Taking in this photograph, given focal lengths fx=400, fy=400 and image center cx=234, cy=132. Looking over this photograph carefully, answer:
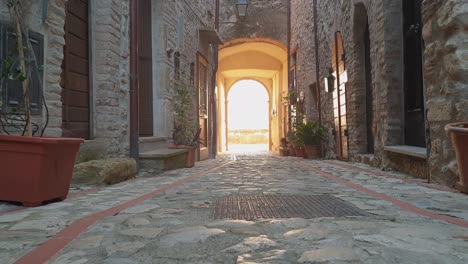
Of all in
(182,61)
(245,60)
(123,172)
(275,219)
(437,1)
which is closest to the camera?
(275,219)

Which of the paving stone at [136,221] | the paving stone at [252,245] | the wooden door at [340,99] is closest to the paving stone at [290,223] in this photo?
the paving stone at [252,245]

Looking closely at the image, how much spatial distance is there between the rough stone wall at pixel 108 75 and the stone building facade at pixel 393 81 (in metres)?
3.77

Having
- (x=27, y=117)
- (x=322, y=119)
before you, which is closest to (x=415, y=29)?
(x=27, y=117)

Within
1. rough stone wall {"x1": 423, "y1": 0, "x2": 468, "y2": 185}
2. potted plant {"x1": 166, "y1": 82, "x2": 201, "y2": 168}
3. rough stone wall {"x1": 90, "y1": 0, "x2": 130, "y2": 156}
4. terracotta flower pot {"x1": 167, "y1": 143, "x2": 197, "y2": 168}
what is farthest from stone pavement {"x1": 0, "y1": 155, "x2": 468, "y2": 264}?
potted plant {"x1": 166, "y1": 82, "x2": 201, "y2": 168}

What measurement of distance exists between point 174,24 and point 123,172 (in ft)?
13.4

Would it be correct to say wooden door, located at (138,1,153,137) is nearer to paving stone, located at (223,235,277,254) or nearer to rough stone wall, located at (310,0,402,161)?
rough stone wall, located at (310,0,402,161)

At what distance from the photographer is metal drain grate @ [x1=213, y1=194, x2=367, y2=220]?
264cm

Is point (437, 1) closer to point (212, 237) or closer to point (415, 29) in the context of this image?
point (415, 29)

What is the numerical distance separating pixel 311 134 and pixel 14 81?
784 centimetres

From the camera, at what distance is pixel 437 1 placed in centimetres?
385

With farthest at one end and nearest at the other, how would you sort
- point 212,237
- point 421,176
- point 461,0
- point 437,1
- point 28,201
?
point 421,176 → point 437,1 → point 461,0 → point 28,201 → point 212,237

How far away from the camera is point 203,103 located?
11258 mm

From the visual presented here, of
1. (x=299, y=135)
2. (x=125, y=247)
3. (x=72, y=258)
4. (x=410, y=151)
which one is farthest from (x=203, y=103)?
(x=72, y=258)

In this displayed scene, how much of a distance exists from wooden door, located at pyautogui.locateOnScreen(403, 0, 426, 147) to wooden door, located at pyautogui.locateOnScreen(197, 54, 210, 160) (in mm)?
5726
